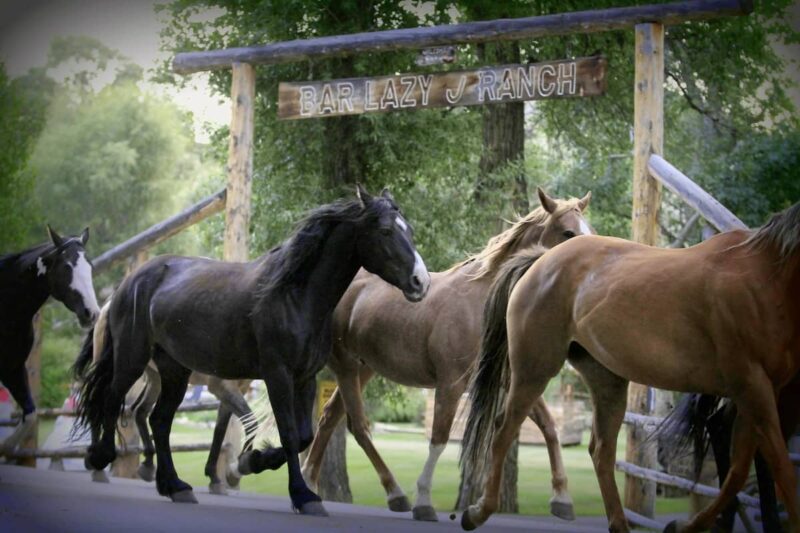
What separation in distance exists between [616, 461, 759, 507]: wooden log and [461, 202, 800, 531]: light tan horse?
1.05 m

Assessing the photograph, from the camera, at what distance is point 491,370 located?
6.45 meters

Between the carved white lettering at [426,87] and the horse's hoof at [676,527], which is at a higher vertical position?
the carved white lettering at [426,87]

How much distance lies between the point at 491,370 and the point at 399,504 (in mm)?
2065

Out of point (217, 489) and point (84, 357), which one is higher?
point (84, 357)

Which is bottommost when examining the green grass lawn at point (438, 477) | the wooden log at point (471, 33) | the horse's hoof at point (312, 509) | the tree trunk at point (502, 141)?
the green grass lawn at point (438, 477)

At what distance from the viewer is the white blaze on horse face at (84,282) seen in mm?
8695

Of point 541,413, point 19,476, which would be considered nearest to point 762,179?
point 541,413

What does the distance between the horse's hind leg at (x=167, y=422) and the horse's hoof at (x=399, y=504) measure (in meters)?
1.56

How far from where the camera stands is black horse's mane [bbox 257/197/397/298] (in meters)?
6.72

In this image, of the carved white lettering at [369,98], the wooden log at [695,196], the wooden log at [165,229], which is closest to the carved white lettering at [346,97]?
the carved white lettering at [369,98]

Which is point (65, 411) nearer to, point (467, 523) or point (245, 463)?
point (245, 463)

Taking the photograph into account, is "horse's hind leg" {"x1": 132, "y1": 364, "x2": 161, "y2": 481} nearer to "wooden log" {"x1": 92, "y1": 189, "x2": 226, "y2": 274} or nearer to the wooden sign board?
"wooden log" {"x1": 92, "y1": 189, "x2": 226, "y2": 274}

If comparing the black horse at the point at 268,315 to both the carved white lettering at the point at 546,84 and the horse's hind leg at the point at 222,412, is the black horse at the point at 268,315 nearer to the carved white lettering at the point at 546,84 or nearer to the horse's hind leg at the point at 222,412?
the horse's hind leg at the point at 222,412

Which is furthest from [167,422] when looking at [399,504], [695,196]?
[695,196]
